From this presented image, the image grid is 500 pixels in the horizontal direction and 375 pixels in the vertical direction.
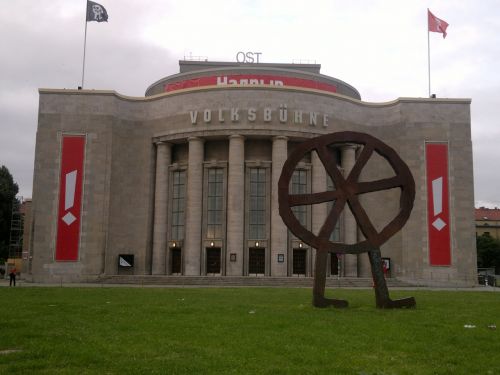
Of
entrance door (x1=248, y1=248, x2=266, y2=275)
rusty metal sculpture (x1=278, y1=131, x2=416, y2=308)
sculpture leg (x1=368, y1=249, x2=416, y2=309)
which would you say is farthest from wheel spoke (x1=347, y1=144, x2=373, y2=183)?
entrance door (x1=248, y1=248, x2=266, y2=275)

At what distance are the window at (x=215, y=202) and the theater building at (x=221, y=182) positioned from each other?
0.10 metres

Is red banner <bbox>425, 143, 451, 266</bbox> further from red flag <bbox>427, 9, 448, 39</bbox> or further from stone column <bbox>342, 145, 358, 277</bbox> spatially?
red flag <bbox>427, 9, 448, 39</bbox>

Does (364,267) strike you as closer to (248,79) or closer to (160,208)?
(160,208)

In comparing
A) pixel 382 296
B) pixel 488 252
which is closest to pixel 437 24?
pixel 382 296

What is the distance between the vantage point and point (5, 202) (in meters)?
73.8

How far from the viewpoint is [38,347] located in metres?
11.9

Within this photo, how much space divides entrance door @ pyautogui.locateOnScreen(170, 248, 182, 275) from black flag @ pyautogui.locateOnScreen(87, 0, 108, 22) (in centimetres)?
2302

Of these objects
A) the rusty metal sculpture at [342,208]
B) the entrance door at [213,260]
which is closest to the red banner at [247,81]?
the entrance door at [213,260]

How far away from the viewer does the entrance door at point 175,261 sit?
53906mm

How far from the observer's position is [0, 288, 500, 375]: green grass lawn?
10312 mm

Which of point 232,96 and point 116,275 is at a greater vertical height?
point 232,96

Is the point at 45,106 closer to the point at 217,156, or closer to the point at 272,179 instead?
the point at 217,156

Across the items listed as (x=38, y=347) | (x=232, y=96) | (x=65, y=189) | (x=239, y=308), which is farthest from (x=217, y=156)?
(x=38, y=347)

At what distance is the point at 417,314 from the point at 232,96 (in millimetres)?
36902
